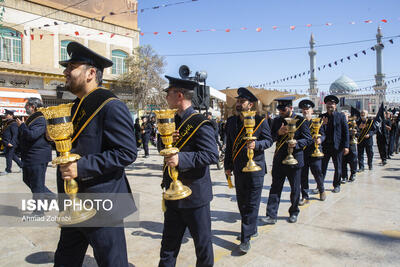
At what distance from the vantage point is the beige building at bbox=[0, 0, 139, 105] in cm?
1931

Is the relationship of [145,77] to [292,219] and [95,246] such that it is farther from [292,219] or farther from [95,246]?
[95,246]

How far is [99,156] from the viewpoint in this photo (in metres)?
1.95

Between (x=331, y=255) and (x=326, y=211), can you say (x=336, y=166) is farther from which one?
(x=331, y=255)

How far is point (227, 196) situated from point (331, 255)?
119 inches

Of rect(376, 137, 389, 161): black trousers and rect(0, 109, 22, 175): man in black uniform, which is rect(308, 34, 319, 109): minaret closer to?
rect(376, 137, 389, 161): black trousers

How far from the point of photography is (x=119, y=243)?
81.4 inches

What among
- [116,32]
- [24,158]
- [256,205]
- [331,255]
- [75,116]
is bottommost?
[331,255]

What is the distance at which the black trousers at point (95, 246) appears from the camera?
6.58 ft

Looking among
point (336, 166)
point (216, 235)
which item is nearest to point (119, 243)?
point (216, 235)

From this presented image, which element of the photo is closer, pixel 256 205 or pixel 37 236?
pixel 256 205

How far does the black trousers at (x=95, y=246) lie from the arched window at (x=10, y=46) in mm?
21294

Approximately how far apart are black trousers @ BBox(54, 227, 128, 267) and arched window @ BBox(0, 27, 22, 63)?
2129 centimetres

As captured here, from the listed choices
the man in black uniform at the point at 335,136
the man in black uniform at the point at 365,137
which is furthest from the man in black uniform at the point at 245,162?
the man in black uniform at the point at 365,137

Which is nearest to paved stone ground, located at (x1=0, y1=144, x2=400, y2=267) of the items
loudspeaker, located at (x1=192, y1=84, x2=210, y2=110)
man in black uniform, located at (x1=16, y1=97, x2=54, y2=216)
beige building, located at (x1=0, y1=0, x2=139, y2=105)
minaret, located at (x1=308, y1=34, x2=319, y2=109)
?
man in black uniform, located at (x1=16, y1=97, x2=54, y2=216)
